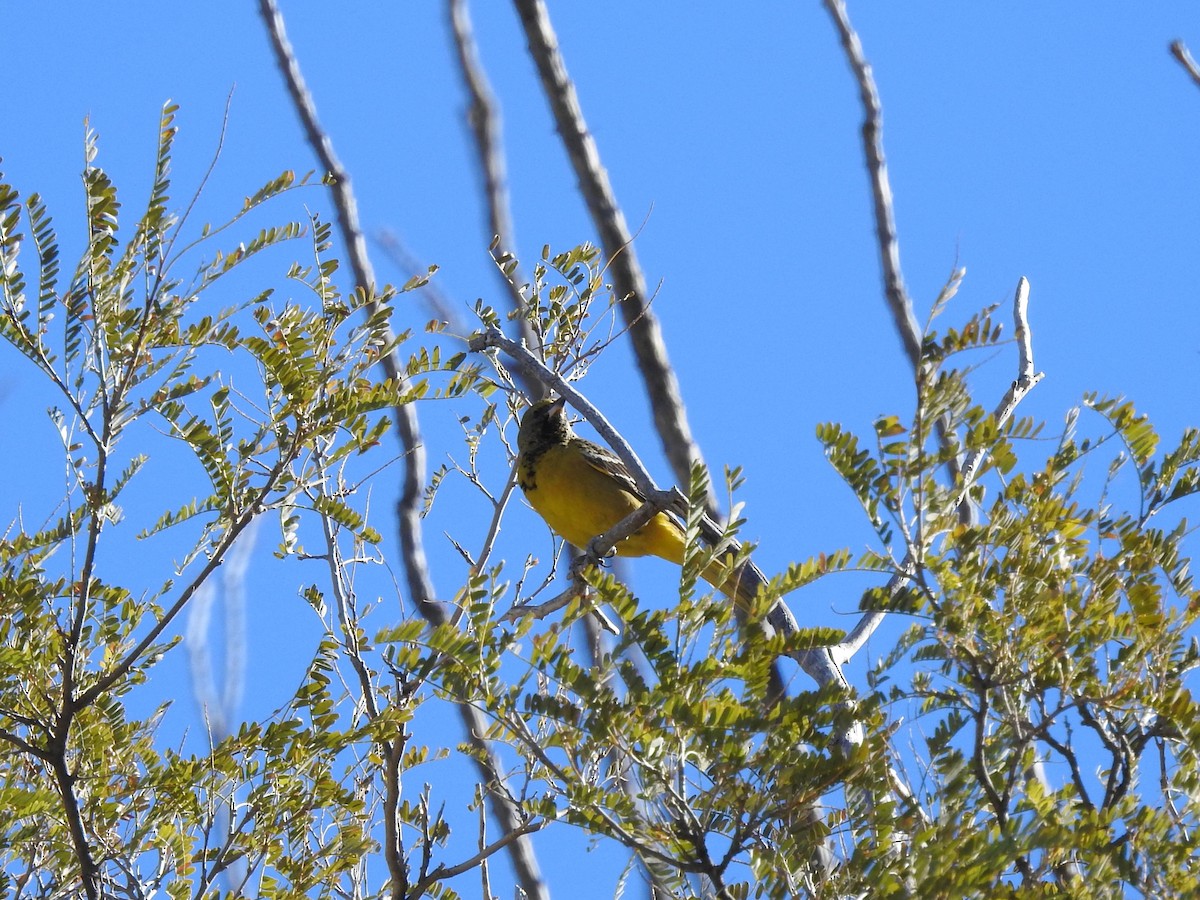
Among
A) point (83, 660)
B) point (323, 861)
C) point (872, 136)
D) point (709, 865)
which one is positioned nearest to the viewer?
point (709, 865)

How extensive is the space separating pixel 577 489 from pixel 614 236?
212 cm

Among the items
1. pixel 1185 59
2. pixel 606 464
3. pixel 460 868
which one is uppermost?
pixel 606 464

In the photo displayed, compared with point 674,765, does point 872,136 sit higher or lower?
higher

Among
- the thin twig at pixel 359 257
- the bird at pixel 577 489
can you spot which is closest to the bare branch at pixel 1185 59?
the bird at pixel 577 489

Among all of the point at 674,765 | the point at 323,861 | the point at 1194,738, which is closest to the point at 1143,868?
the point at 1194,738

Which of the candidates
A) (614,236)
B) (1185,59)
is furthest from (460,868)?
(614,236)

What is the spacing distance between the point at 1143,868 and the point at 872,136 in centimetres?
630

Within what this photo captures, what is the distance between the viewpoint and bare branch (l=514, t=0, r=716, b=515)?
712 cm

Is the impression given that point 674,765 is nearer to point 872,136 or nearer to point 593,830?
point 593,830

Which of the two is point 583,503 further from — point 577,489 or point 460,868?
point 460,868

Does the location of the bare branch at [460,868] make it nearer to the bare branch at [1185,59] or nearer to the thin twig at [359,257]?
the bare branch at [1185,59]

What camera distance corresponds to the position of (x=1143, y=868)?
250 centimetres

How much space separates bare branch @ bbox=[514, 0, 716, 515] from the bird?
0.48m

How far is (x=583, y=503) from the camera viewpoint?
606 cm
